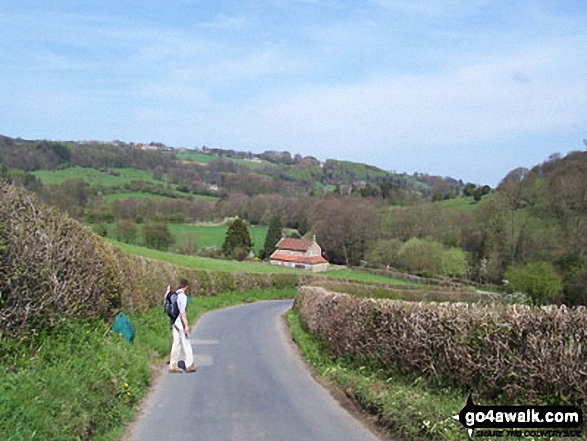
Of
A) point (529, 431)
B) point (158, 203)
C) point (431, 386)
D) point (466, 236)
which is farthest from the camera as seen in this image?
point (158, 203)

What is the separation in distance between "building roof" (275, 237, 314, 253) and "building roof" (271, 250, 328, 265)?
3.17 ft

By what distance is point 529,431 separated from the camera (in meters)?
6.93

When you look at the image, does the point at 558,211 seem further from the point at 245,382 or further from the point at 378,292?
the point at 245,382

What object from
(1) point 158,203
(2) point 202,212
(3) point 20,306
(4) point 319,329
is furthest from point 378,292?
(2) point 202,212

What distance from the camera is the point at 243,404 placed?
9.45 metres

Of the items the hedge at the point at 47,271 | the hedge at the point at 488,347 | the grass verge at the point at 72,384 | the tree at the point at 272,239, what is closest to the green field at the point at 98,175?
the tree at the point at 272,239

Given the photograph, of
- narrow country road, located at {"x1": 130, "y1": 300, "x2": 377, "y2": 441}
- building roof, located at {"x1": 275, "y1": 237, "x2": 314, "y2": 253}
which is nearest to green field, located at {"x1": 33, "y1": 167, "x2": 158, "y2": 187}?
building roof, located at {"x1": 275, "y1": 237, "x2": 314, "y2": 253}

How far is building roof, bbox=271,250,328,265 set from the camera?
251 ft

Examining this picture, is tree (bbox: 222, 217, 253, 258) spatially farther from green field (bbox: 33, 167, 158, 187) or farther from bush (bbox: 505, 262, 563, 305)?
bush (bbox: 505, 262, 563, 305)

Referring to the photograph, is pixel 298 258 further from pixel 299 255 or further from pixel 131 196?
pixel 131 196

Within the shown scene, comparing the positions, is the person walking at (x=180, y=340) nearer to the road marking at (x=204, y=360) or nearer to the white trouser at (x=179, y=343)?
the white trouser at (x=179, y=343)

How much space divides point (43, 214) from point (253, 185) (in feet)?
453

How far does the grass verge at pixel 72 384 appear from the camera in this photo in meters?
6.13

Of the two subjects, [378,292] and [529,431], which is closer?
[529,431]
